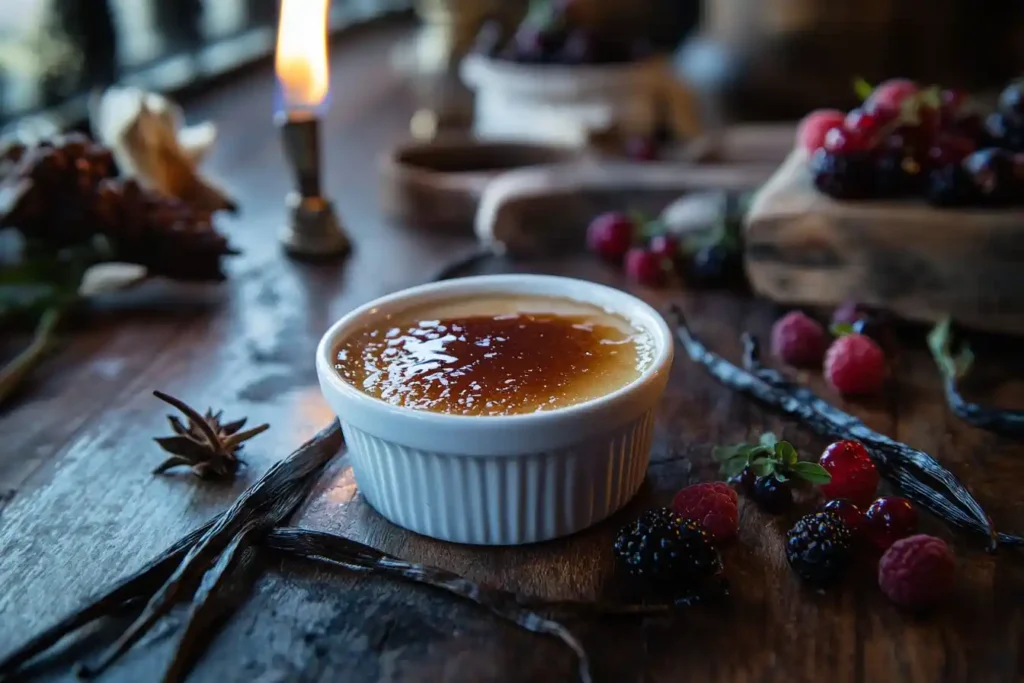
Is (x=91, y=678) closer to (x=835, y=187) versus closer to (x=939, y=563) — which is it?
(x=939, y=563)

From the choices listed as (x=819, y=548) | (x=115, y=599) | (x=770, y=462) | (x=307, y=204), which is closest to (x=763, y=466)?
(x=770, y=462)

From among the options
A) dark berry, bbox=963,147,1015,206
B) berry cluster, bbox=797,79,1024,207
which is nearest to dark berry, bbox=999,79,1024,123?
berry cluster, bbox=797,79,1024,207

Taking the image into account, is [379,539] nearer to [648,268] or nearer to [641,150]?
[648,268]

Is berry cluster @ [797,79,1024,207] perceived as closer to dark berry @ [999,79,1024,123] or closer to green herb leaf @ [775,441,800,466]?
dark berry @ [999,79,1024,123]

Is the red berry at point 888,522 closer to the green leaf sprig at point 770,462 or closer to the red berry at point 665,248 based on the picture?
the green leaf sprig at point 770,462

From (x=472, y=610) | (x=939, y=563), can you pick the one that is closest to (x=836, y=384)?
(x=939, y=563)

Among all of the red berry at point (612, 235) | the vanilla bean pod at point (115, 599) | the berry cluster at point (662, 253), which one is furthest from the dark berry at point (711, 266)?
the vanilla bean pod at point (115, 599)
